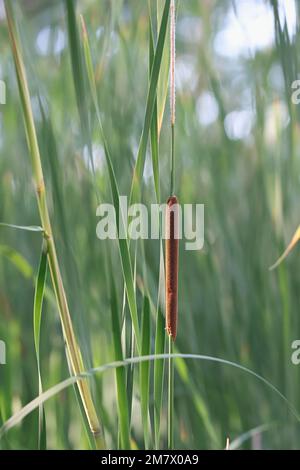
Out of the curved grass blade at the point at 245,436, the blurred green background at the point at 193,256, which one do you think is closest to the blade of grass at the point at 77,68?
the blurred green background at the point at 193,256

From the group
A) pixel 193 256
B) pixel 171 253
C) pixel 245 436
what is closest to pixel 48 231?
pixel 171 253

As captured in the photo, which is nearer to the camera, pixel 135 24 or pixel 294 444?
pixel 294 444

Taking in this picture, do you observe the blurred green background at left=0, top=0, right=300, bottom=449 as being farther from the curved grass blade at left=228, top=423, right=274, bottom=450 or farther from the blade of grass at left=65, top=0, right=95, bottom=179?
the blade of grass at left=65, top=0, right=95, bottom=179

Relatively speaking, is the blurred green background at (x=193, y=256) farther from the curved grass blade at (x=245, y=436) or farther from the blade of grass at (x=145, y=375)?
the blade of grass at (x=145, y=375)

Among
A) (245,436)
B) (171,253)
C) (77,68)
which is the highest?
(77,68)

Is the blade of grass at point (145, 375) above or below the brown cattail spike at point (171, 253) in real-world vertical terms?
below

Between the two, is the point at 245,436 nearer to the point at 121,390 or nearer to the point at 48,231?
the point at 121,390

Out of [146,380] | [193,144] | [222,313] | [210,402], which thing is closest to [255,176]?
[193,144]
